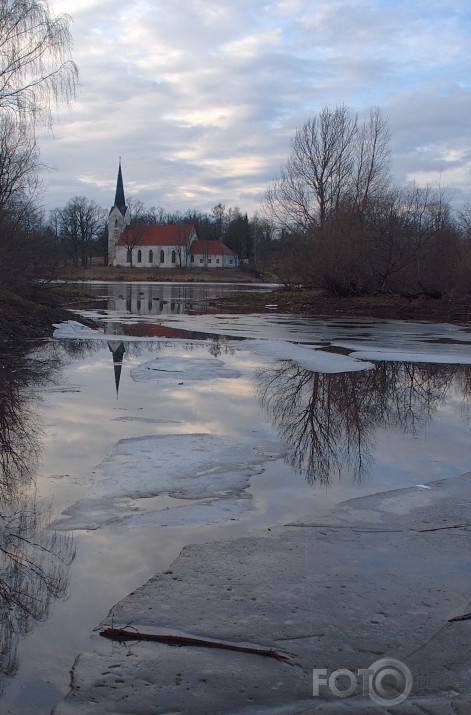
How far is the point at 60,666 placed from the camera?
11.6 ft

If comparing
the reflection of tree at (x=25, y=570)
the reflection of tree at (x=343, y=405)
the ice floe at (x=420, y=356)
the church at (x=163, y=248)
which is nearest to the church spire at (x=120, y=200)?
the church at (x=163, y=248)

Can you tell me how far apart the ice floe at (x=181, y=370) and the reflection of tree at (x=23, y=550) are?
4.53 meters

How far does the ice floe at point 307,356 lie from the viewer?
14695 millimetres

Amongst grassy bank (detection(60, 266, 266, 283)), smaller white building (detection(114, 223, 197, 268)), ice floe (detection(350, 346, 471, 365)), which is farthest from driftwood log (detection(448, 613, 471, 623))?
smaller white building (detection(114, 223, 197, 268))

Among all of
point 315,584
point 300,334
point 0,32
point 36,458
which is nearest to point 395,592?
point 315,584

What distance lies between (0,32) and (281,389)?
453 inches

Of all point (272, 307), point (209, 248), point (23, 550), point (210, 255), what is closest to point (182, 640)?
point (23, 550)

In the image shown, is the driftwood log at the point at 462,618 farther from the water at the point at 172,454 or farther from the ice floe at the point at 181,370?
the ice floe at the point at 181,370

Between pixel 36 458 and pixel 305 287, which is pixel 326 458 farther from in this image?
pixel 305 287

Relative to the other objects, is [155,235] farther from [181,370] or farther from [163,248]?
[181,370]

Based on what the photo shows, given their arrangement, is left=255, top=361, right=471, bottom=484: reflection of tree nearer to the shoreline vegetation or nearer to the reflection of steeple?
the reflection of steeple

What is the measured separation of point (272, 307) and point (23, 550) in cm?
3460

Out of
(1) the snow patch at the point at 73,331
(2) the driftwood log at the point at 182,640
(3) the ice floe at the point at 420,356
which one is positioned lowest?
(2) the driftwood log at the point at 182,640

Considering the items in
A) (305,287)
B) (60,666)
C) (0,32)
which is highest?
(0,32)
